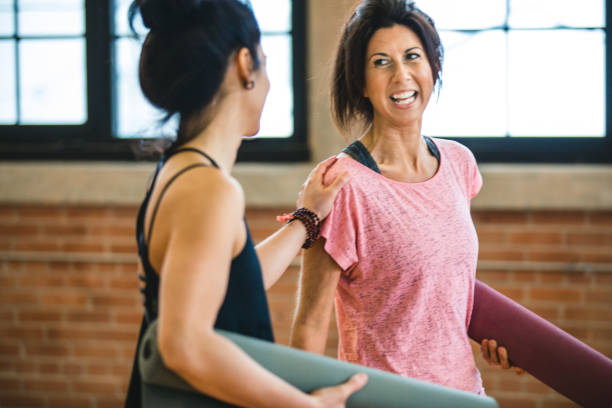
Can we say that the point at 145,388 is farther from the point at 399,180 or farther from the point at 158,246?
the point at 399,180

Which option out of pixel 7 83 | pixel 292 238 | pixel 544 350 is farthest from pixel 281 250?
pixel 7 83

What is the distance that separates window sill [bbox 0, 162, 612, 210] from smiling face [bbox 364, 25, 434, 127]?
4.33ft

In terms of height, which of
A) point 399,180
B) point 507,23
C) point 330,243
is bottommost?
point 330,243

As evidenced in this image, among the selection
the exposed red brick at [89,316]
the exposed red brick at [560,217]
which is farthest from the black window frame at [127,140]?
the exposed red brick at [89,316]

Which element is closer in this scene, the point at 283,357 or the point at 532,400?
the point at 283,357

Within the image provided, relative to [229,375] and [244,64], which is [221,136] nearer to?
[244,64]

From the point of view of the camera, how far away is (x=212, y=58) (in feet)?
2.84

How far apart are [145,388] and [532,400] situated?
219cm

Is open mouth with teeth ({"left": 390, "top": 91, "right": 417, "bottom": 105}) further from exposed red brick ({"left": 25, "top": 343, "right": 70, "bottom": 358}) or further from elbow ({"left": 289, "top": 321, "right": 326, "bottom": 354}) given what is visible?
exposed red brick ({"left": 25, "top": 343, "right": 70, "bottom": 358})

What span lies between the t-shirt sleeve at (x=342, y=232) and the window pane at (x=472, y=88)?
5.14ft

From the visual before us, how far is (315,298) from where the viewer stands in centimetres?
121

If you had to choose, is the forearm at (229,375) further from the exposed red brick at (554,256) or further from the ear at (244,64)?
the exposed red brick at (554,256)

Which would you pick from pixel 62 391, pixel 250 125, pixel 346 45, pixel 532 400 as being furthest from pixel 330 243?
pixel 62 391

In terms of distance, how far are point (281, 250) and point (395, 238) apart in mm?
229
